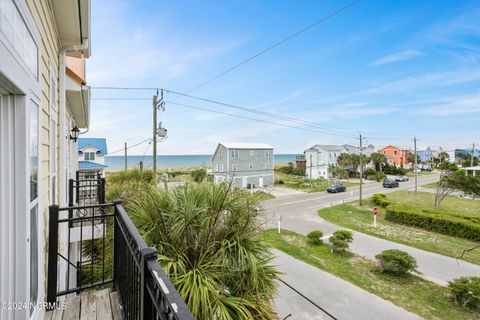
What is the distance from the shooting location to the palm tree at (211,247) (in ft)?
8.68

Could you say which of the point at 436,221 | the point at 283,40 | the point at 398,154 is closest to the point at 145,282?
the point at 283,40

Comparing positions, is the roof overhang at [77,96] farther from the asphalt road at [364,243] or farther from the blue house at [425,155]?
the blue house at [425,155]

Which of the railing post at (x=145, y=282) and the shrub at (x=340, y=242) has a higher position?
the railing post at (x=145, y=282)

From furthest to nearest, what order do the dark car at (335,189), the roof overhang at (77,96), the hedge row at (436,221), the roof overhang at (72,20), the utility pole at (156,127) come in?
the dark car at (335,189)
the hedge row at (436,221)
the utility pole at (156,127)
the roof overhang at (77,96)
the roof overhang at (72,20)

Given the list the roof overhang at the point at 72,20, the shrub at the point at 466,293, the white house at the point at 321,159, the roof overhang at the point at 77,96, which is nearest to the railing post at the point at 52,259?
the roof overhang at the point at 72,20

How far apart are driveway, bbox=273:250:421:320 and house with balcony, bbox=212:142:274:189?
58.4 ft

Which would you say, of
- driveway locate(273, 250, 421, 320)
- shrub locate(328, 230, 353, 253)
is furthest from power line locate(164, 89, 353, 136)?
shrub locate(328, 230, 353, 253)

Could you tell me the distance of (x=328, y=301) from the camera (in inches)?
239

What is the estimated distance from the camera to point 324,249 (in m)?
9.83

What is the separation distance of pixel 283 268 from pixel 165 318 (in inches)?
306

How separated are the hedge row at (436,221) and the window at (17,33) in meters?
16.3

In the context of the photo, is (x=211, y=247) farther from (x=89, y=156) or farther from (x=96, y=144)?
(x=96, y=144)

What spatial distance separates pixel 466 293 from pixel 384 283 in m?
1.82

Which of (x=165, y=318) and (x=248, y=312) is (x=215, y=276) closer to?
(x=248, y=312)
